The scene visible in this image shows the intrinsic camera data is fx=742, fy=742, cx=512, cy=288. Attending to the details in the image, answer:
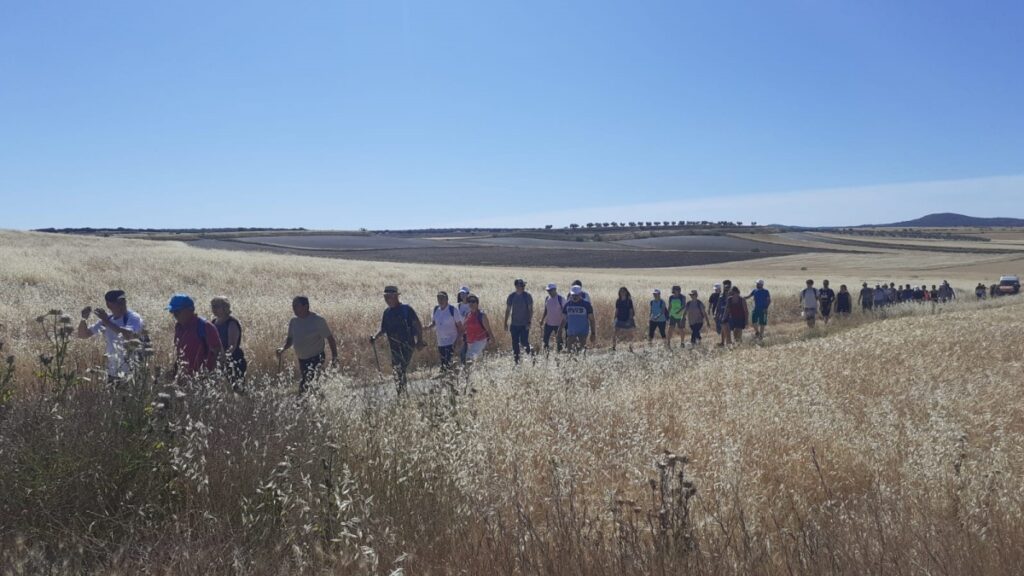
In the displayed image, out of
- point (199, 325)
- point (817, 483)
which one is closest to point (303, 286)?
point (199, 325)

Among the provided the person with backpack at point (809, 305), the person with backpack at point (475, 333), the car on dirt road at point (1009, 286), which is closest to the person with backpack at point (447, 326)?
the person with backpack at point (475, 333)

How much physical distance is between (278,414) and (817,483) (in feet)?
12.2

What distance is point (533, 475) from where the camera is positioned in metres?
4.79

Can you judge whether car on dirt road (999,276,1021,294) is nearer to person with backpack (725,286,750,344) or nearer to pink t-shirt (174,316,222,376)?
person with backpack (725,286,750,344)

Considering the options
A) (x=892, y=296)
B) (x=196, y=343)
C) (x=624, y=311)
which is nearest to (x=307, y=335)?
(x=196, y=343)

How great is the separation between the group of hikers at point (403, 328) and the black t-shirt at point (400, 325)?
0.01 m

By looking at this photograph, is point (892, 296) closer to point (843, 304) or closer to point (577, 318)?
point (843, 304)

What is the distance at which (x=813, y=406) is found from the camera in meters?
7.01

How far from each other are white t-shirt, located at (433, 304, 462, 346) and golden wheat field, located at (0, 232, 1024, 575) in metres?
1.93

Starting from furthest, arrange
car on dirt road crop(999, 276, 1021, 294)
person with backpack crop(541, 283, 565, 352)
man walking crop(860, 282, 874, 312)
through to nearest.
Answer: car on dirt road crop(999, 276, 1021, 294) < man walking crop(860, 282, 874, 312) < person with backpack crop(541, 283, 565, 352)

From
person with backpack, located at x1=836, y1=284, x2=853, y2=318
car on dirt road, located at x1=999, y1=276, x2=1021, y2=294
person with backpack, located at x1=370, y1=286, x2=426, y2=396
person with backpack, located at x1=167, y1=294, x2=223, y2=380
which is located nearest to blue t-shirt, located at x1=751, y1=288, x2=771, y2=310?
person with backpack, located at x1=836, y1=284, x2=853, y2=318

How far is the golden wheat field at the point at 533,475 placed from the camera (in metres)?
3.19

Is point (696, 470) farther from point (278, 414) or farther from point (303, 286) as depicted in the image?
point (303, 286)

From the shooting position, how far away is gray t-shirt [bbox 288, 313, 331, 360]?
29.1 feet
